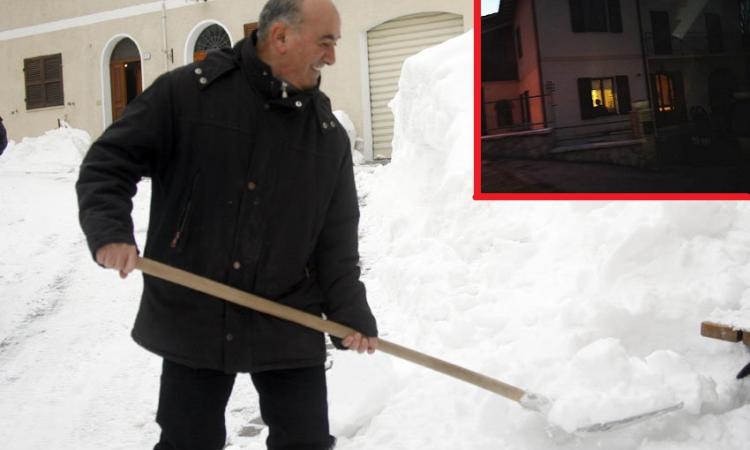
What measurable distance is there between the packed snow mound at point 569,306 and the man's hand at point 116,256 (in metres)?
1.56

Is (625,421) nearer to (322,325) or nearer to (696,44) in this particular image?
(322,325)

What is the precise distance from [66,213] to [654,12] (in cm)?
759

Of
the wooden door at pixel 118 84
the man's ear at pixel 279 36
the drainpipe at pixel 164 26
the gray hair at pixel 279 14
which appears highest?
the drainpipe at pixel 164 26

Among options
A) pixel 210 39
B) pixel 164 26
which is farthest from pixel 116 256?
pixel 164 26

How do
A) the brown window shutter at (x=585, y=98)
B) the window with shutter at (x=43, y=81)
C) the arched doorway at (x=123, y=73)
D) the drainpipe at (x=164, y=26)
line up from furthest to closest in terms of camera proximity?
1. the window with shutter at (x=43, y=81)
2. the arched doorway at (x=123, y=73)
3. the drainpipe at (x=164, y=26)
4. the brown window shutter at (x=585, y=98)

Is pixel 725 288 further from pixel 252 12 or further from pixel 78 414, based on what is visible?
pixel 252 12

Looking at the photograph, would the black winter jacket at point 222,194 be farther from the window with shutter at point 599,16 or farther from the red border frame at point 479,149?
the window with shutter at point 599,16

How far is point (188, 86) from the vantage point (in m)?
2.08

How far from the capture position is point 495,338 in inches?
141

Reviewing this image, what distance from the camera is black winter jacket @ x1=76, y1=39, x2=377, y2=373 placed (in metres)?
2.03

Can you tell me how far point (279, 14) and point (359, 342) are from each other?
1.09 m

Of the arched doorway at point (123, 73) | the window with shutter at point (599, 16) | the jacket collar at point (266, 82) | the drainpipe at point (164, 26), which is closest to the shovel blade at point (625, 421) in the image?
the window with shutter at point (599, 16)

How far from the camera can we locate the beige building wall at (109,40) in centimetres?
1223

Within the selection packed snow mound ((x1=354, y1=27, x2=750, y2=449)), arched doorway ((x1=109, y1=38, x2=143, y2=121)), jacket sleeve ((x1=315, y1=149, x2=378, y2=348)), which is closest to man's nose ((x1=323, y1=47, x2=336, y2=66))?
jacket sleeve ((x1=315, y1=149, x2=378, y2=348))
